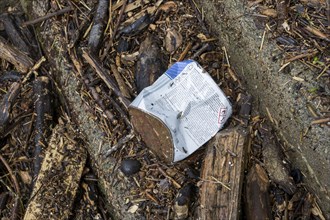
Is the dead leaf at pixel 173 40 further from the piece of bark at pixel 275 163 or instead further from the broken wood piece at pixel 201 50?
the piece of bark at pixel 275 163

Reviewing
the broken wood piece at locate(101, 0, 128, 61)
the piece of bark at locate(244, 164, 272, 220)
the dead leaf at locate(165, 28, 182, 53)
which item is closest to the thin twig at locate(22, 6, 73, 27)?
the broken wood piece at locate(101, 0, 128, 61)

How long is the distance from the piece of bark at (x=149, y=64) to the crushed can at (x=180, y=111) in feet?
0.39

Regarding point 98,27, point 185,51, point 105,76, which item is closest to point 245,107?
point 185,51

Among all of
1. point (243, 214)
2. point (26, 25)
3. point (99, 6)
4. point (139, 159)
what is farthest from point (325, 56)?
point (26, 25)

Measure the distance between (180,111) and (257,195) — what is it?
1.97 feet

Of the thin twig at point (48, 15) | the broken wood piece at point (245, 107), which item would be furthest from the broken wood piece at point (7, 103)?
the broken wood piece at point (245, 107)

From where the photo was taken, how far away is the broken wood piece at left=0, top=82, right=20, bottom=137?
300 centimetres

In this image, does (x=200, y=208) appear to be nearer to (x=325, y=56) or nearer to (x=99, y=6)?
(x=325, y=56)

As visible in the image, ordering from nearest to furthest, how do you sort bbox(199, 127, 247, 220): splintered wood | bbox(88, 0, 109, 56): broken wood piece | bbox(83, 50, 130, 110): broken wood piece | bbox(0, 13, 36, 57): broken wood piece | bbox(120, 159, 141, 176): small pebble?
bbox(199, 127, 247, 220): splintered wood
bbox(120, 159, 141, 176): small pebble
bbox(83, 50, 130, 110): broken wood piece
bbox(88, 0, 109, 56): broken wood piece
bbox(0, 13, 36, 57): broken wood piece

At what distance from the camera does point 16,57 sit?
3115 millimetres

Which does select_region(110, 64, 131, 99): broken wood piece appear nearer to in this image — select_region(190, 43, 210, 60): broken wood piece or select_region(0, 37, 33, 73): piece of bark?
select_region(190, 43, 210, 60): broken wood piece

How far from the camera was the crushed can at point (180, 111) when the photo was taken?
2645 mm

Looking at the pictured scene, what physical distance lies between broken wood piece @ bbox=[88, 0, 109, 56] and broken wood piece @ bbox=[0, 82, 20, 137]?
1.76 feet

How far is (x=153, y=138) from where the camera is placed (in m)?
2.69
